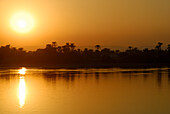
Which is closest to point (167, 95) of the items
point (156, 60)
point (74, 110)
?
point (74, 110)

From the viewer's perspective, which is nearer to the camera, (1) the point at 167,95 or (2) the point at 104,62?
(1) the point at 167,95

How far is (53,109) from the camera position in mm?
21562

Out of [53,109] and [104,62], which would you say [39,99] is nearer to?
[53,109]

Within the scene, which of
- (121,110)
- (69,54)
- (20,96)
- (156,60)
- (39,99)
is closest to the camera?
(121,110)

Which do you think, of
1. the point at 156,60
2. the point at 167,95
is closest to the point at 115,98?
the point at 167,95

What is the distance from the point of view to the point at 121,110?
20984mm

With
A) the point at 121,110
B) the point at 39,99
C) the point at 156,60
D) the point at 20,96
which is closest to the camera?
the point at 121,110

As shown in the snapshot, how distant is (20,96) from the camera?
28594 mm

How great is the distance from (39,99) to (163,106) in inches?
369

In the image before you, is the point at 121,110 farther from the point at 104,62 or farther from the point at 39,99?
the point at 104,62

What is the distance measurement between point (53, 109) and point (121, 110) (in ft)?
13.9

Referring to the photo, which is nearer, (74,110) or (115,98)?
(74,110)

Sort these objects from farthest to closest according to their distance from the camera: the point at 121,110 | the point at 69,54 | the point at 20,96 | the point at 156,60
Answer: the point at 69,54 < the point at 156,60 < the point at 20,96 < the point at 121,110

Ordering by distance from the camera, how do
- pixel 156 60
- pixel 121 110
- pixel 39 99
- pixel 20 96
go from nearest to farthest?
pixel 121 110 < pixel 39 99 < pixel 20 96 < pixel 156 60
